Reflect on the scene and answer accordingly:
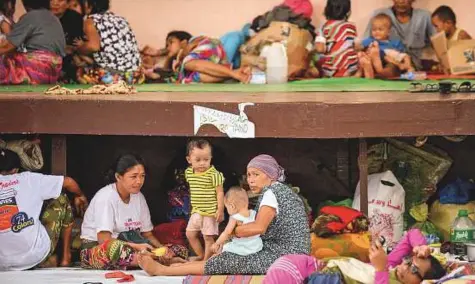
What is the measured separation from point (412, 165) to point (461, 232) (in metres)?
0.84

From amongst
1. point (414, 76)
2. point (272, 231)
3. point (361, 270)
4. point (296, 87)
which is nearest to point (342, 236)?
point (272, 231)

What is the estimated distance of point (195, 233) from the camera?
25.7 ft

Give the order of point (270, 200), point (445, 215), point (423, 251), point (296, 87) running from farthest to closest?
point (296, 87) < point (445, 215) < point (270, 200) < point (423, 251)

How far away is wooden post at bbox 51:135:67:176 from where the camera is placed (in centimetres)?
812

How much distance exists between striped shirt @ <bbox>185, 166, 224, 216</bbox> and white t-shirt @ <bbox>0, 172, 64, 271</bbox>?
3.02 ft

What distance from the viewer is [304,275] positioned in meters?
6.50

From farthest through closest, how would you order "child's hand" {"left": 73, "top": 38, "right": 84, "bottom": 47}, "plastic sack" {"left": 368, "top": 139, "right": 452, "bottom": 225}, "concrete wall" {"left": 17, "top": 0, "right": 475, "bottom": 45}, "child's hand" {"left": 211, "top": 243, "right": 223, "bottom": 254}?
1. "concrete wall" {"left": 17, "top": 0, "right": 475, "bottom": 45}
2. "child's hand" {"left": 73, "top": 38, "right": 84, "bottom": 47}
3. "plastic sack" {"left": 368, "top": 139, "right": 452, "bottom": 225}
4. "child's hand" {"left": 211, "top": 243, "right": 223, "bottom": 254}

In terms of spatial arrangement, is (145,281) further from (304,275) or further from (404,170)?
(404,170)

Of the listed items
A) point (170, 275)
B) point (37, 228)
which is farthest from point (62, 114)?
point (170, 275)

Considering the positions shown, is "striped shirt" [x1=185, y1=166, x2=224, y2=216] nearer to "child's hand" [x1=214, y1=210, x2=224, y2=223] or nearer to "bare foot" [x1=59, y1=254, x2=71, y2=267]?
"child's hand" [x1=214, y1=210, x2=224, y2=223]

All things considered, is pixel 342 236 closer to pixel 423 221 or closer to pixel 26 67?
pixel 423 221

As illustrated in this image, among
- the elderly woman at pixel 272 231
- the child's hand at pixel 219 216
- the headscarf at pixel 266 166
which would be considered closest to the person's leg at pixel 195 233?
the child's hand at pixel 219 216

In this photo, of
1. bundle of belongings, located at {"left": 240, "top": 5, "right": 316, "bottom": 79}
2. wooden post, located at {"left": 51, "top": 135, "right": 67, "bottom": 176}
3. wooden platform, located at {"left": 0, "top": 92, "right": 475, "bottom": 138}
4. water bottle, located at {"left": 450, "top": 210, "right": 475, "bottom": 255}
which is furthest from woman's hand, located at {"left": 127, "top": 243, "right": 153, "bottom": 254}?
bundle of belongings, located at {"left": 240, "top": 5, "right": 316, "bottom": 79}

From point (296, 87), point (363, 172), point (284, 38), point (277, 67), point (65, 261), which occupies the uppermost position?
point (284, 38)
